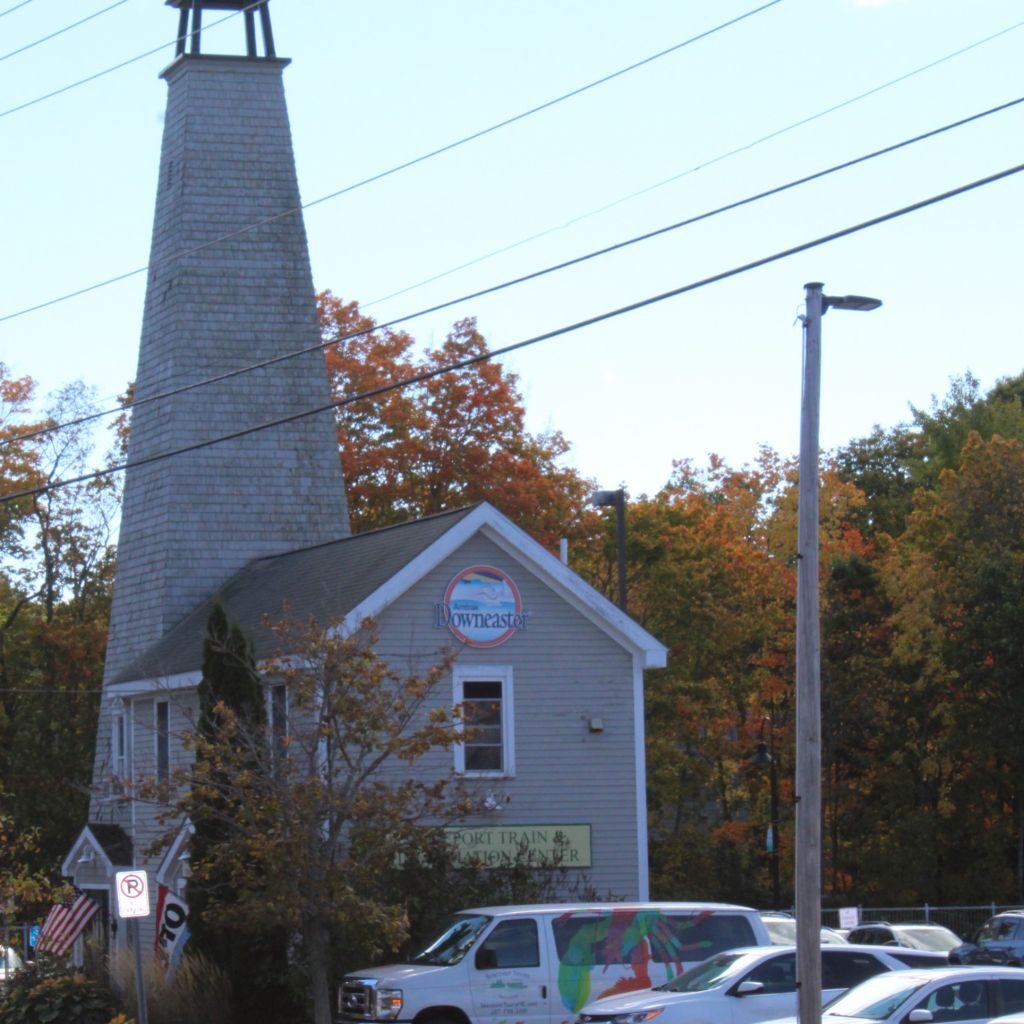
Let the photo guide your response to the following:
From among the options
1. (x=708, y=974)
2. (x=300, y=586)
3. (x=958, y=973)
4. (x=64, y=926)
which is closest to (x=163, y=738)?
(x=300, y=586)

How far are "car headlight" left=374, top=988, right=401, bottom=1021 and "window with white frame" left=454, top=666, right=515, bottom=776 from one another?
8741 mm

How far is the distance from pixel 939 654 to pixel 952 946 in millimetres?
17663

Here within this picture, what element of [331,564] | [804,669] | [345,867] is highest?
[331,564]

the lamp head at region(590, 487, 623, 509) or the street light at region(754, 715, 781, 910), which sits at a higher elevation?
the lamp head at region(590, 487, 623, 509)

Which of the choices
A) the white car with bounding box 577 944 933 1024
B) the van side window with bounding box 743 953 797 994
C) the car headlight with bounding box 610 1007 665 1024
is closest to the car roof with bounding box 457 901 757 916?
the white car with bounding box 577 944 933 1024

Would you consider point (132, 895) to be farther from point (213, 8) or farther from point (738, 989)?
point (213, 8)

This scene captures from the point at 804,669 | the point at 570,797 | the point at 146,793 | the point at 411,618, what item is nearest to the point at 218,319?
the point at 411,618

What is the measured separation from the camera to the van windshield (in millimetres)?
20062

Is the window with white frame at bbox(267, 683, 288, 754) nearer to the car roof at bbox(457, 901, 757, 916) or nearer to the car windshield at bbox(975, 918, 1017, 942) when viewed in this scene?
the car roof at bbox(457, 901, 757, 916)

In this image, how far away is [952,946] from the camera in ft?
101

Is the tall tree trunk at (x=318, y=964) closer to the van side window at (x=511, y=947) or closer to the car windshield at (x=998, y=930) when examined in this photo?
the van side window at (x=511, y=947)

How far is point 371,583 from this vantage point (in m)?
27.5

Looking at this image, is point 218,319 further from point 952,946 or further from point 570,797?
point 952,946

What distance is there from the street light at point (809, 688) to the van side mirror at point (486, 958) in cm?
489
